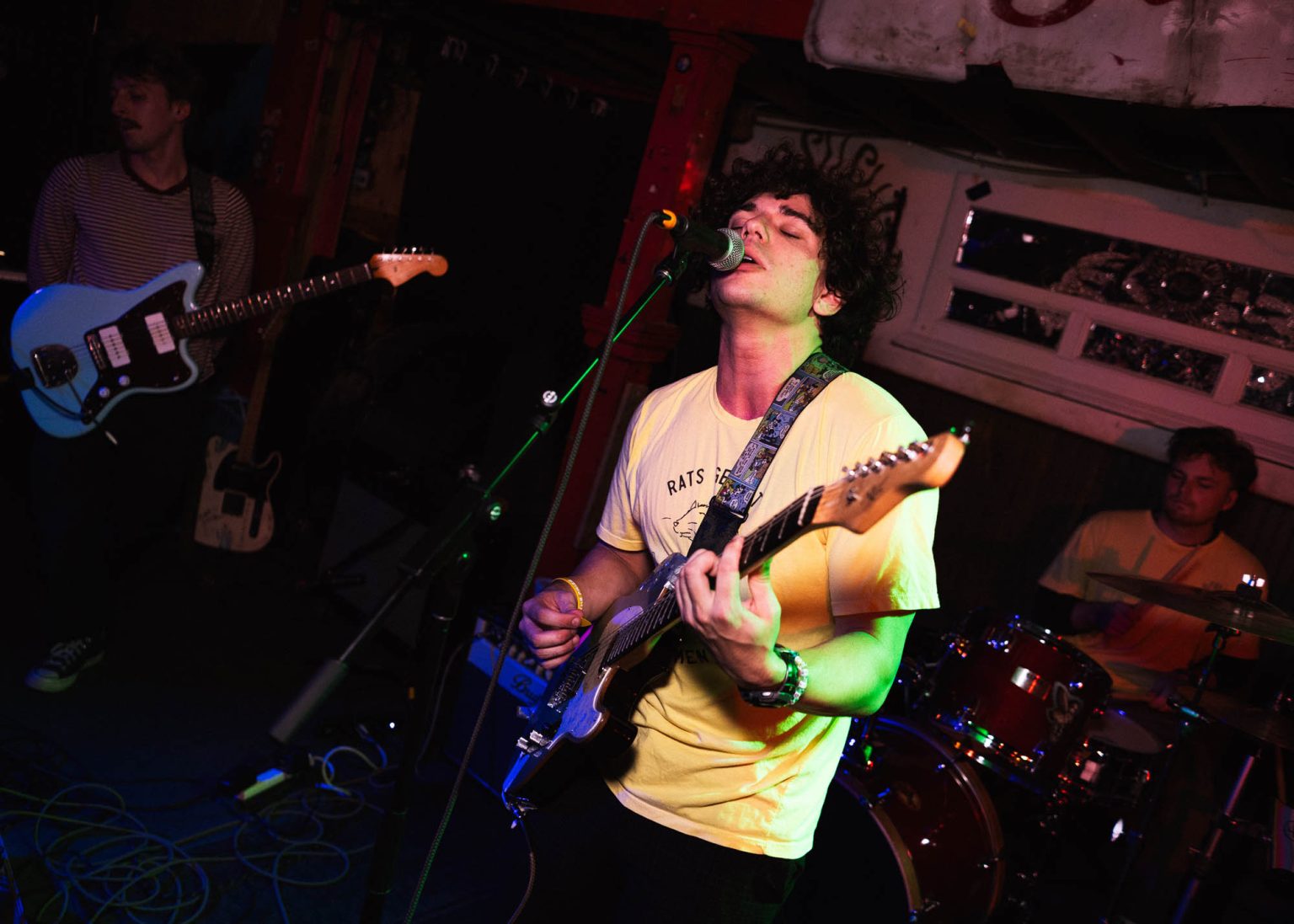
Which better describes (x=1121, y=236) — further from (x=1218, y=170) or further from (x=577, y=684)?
(x=577, y=684)

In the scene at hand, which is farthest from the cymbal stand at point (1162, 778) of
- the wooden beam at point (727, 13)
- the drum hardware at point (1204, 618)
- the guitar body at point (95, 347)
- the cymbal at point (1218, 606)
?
the guitar body at point (95, 347)

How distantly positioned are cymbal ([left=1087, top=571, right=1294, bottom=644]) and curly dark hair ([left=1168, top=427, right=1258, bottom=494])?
3.41ft

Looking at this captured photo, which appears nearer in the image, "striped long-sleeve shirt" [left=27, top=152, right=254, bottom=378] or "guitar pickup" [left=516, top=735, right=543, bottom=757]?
"guitar pickup" [left=516, top=735, right=543, bottom=757]

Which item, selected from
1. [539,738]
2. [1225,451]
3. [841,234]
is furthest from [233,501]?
[1225,451]

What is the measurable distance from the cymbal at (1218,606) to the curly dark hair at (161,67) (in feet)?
13.6

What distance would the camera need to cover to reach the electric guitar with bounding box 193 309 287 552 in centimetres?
533

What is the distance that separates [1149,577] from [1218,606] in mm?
997

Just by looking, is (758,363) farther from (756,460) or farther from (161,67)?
(161,67)

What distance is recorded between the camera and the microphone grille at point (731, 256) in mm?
2064

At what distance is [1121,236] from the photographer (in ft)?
17.4

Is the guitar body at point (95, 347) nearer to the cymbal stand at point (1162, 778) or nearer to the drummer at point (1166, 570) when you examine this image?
the cymbal stand at point (1162, 778)

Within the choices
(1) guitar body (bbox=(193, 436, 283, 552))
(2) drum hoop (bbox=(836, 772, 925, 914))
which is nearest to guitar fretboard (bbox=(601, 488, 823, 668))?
(2) drum hoop (bbox=(836, 772, 925, 914))

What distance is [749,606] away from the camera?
1521 mm

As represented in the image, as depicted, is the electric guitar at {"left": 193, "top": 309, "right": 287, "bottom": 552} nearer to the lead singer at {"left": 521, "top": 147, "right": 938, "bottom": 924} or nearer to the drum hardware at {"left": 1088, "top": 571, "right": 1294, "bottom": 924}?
the lead singer at {"left": 521, "top": 147, "right": 938, "bottom": 924}
